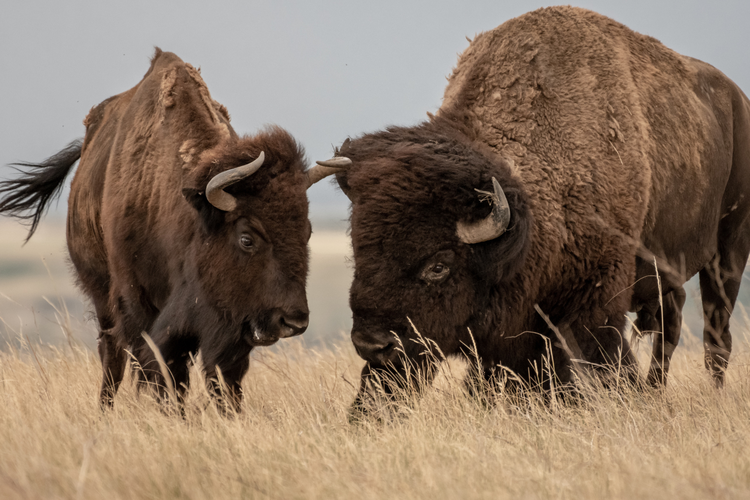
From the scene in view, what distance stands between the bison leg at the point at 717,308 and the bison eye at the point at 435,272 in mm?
2832

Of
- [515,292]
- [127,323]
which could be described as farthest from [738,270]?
[127,323]

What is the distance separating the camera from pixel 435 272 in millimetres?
4438

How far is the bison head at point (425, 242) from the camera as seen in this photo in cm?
435

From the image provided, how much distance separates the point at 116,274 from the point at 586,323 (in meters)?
3.10

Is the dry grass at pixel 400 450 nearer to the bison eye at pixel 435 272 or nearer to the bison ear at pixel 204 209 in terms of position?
the bison eye at pixel 435 272

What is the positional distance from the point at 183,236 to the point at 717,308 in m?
4.28

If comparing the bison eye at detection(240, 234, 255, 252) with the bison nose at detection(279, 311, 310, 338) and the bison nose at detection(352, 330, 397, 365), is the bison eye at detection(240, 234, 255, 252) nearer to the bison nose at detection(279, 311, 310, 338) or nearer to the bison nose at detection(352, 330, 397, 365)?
the bison nose at detection(279, 311, 310, 338)

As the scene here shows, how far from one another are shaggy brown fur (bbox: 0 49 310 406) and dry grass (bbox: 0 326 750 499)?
1.73ft

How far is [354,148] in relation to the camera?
4812mm

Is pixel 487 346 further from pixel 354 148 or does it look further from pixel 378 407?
pixel 354 148

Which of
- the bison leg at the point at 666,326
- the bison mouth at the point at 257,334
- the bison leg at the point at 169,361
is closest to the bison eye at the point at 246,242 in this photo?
the bison mouth at the point at 257,334

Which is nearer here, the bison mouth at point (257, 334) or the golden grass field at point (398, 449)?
the golden grass field at point (398, 449)

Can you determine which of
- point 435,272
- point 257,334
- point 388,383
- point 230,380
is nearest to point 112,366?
point 230,380

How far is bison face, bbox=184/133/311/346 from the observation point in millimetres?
4656
